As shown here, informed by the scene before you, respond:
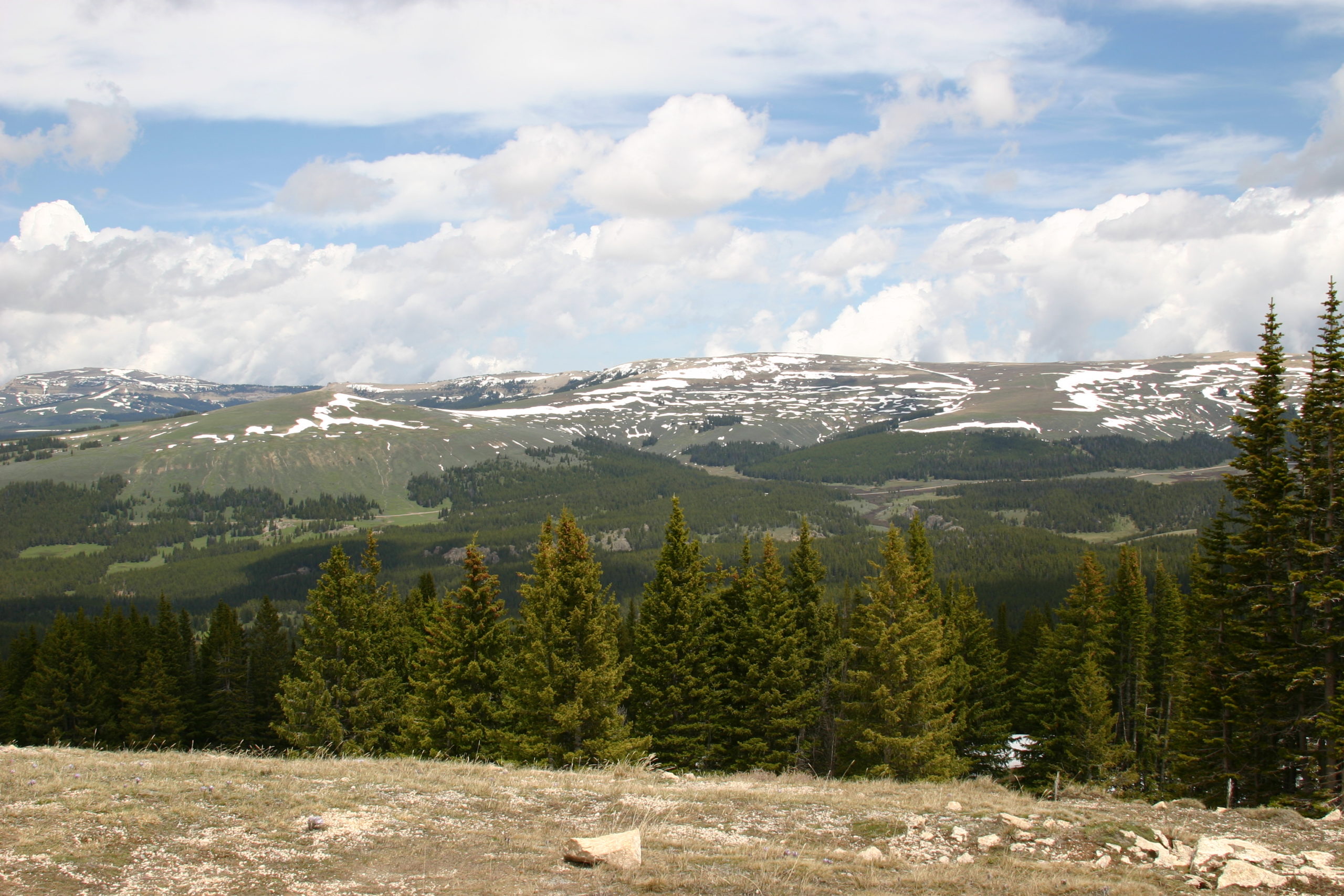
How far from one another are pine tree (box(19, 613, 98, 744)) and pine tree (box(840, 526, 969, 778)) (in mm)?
57625

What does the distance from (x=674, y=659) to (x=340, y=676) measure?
19.4 metres

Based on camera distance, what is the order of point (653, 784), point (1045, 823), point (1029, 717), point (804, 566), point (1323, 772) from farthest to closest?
point (1029, 717)
point (804, 566)
point (1323, 772)
point (653, 784)
point (1045, 823)

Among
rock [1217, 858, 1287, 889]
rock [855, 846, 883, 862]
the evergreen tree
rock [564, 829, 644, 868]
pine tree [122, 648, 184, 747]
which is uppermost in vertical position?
rock [564, 829, 644, 868]

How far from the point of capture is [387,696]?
4834 cm

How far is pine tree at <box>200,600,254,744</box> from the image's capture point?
65.2 m

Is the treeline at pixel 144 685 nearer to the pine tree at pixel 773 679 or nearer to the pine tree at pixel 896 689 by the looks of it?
the pine tree at pixel 773 679

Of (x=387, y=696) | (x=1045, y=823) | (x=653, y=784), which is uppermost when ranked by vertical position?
(x=1045, y=823)

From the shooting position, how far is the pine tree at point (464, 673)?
40812 mm

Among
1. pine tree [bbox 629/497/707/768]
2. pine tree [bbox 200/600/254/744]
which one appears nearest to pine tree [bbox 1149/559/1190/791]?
pine tree [bbox 629/497/707/768]

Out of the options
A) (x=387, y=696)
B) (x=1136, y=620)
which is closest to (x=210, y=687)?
(x=387, y=696)

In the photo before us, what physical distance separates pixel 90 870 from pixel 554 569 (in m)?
25.4

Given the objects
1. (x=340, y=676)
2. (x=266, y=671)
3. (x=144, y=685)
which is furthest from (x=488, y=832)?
(x=144, y=685)

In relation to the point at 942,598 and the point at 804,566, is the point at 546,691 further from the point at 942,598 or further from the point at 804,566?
the point at 942,598

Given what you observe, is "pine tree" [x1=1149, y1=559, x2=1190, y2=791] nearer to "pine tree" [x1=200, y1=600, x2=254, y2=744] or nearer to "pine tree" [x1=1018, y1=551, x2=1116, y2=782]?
"pine tree" [x1=1018, y1=551, x2=1116, y2=782]
